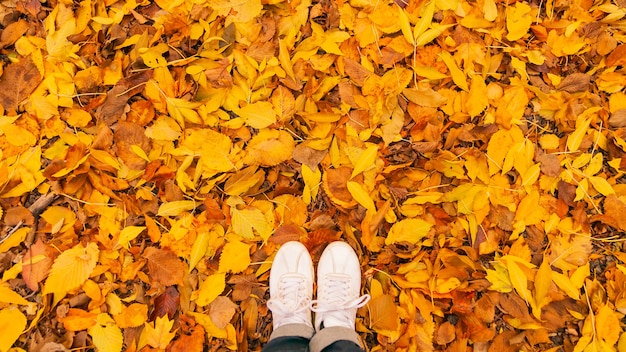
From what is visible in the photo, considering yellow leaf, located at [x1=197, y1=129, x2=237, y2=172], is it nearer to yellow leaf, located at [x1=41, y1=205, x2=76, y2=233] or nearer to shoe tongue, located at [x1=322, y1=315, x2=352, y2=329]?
yellow leaf, located at [x1=41, y1=205, x2=76, y2=233]

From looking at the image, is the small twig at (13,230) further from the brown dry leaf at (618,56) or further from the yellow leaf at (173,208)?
the brown dry leaf at (618,56)

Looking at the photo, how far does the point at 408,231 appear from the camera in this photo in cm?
145

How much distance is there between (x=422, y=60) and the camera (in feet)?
5.05

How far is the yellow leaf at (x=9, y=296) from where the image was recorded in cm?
139

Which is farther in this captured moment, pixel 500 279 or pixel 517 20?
pixel 517 20

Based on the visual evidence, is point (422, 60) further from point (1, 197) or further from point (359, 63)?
point (1, 197)

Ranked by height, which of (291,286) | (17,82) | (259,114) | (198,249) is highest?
(17,82)

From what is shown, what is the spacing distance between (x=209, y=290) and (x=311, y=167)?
50 cm

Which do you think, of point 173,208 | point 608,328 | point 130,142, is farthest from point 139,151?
point 608,328

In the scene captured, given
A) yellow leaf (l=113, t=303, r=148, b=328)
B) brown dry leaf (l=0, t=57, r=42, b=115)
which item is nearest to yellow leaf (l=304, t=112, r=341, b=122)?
yellow leaf (l=113, t=303, r=148, b=328)

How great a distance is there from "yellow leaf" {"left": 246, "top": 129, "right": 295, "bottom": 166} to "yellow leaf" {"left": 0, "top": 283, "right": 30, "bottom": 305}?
810 mm

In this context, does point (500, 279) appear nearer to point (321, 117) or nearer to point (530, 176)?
point (530, 176)

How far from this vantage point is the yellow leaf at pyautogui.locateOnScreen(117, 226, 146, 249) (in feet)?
4.73

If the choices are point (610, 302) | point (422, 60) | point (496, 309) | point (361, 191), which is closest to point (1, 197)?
point (361, 191)
